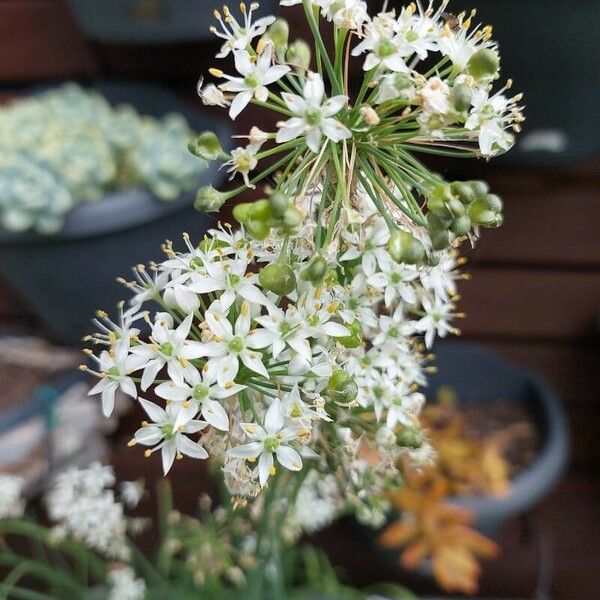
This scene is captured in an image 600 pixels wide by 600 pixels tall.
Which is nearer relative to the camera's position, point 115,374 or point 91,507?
point 115,374

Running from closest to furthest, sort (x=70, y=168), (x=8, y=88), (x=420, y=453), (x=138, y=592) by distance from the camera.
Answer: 1. (x=420, y=453)
2. (x=138, y=592)
3. (x=70, y=168)
4. (x=8, y=88)

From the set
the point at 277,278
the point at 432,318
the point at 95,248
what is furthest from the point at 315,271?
the point at 95,248

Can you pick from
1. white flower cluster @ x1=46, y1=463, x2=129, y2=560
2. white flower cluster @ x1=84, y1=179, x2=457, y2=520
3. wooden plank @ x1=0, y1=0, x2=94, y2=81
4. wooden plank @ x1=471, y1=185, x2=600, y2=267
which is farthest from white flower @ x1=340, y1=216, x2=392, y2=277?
wooden plank @ x1=0, y1=0, x2=94, y2=81

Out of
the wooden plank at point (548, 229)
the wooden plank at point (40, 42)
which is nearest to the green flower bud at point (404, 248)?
the wooden plank at point (548, 229)

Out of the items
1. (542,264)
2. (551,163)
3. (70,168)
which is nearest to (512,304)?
(542,264)

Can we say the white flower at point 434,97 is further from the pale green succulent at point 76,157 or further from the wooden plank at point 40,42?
the wooden plank at point 40,42

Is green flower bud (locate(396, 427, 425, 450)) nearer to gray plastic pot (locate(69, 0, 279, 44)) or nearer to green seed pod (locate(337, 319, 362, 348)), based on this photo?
green seed pod (locate(337, 319, 362, 348))

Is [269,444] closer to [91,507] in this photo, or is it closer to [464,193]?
[464,193]

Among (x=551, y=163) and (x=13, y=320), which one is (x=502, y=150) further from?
(x=13, y=320)
